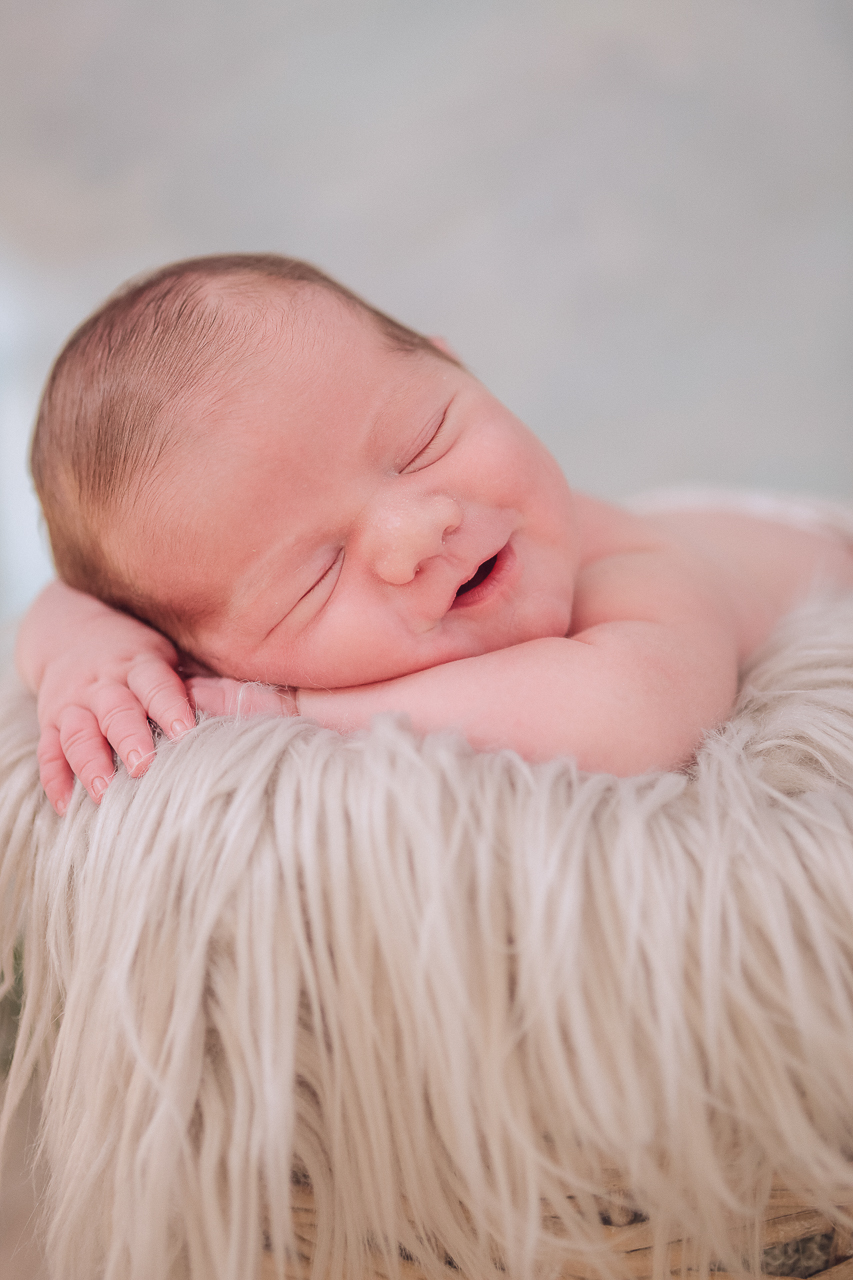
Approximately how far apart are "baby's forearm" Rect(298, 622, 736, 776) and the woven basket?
0.95 feet

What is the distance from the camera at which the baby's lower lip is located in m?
0.76

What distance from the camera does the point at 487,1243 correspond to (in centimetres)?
52

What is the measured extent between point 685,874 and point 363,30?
1.80 metres

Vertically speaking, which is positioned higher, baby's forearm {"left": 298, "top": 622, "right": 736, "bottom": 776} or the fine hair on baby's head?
the fine hair on baby's head

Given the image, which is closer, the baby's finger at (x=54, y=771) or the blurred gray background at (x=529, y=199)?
the baby's finger at (x=54, y=771)

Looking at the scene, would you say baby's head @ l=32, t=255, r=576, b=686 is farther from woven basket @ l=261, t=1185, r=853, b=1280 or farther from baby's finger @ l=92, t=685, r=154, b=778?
woven basket @ l=261, t=1185, r=853, b=1280

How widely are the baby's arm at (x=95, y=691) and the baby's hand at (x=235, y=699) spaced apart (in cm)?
3

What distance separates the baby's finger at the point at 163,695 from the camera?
0.67 m

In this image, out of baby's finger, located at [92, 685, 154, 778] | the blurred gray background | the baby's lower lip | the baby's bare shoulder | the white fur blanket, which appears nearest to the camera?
the white fur blanket

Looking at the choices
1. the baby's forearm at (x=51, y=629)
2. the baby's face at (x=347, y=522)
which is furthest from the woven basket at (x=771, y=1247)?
the baby's forearm at (x=51, y=629)

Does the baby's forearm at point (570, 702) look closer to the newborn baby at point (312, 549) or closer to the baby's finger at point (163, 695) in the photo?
the newborn baby at point (312, 549)

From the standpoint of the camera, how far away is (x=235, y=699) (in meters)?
0.74

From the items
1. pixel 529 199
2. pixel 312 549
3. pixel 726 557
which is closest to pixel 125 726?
pixel 312 549

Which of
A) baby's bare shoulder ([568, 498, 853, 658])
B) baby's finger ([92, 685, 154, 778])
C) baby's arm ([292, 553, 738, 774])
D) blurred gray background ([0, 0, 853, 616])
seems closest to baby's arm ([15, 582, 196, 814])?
baby's finger ([92, 685, 154, 778])
